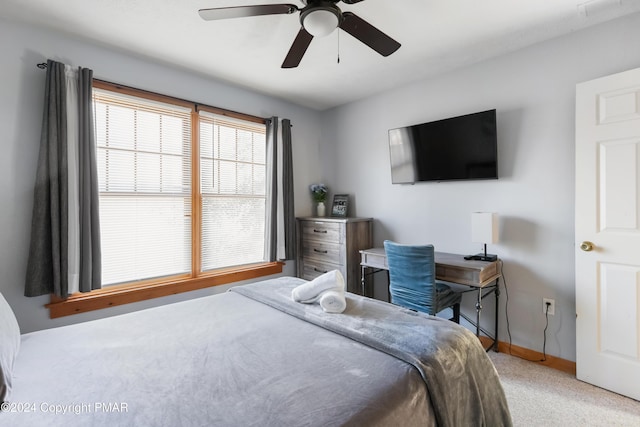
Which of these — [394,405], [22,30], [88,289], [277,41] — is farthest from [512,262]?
[22,30]

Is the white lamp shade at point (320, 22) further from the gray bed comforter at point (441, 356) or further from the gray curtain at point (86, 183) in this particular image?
the gray curtain at point (86, 183)

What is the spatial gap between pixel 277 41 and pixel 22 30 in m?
1.77

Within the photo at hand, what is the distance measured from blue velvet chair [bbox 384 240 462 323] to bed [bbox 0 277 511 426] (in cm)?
79

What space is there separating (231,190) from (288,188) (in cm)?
67

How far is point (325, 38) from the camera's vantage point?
232cm

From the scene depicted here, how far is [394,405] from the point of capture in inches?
39.4

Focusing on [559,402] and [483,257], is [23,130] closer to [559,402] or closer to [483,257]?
[483,257]

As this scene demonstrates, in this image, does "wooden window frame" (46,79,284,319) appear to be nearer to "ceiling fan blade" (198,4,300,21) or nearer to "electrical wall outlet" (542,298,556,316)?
"ceiling fan blade" (198,4,300,21)

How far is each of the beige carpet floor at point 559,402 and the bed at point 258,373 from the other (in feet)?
2.64

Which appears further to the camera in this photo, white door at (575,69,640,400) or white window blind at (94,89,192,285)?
white window blind at (94,89,192,285)

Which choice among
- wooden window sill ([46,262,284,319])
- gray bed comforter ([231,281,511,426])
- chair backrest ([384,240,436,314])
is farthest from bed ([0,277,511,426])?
wooden window sill ([46,262,284,319])

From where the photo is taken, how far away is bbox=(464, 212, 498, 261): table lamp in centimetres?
250

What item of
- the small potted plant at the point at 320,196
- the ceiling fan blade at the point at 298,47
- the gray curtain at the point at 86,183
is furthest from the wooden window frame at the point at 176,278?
the ceiling fan blade at the point at 298,47

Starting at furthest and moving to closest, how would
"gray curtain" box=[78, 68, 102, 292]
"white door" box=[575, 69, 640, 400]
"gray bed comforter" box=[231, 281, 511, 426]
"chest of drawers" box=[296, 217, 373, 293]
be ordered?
1. "chest of drawers" box=[296, 217, 373, 293]
2. "gray curtain" box=[78, 68, 102, 292]
3. "white door" box=[575, 69, 640, 400]
4. "gray bed comforter" box=[231, 281, 511, 426]
